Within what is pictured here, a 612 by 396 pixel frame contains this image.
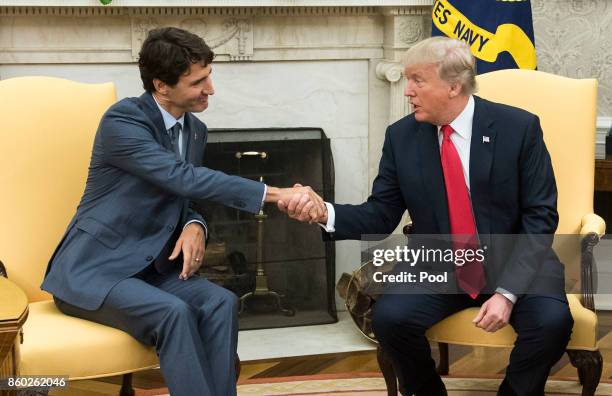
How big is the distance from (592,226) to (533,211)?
27 centimetres

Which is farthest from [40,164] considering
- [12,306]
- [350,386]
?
[350,386]

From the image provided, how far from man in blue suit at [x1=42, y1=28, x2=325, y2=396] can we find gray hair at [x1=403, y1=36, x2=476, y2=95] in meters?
0.55

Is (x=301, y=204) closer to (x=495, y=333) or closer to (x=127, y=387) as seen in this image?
(x=495, y=333)

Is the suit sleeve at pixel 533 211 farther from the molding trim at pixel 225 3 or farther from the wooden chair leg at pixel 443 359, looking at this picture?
the molding trim at pixel 225 3

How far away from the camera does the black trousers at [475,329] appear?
9.07 feet

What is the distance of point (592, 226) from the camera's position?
308 cm

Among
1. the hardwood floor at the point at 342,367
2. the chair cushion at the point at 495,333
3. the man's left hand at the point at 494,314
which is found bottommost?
the hardwood floor at the point at 342,367

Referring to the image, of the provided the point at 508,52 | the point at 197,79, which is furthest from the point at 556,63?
the point at 197,79

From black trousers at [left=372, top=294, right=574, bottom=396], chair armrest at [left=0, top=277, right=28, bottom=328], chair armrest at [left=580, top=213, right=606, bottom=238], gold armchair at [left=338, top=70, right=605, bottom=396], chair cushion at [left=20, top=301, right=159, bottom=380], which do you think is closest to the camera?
chair armrest at [left=0, top=277, right=28, bottom=328]

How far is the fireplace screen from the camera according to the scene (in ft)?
14.4

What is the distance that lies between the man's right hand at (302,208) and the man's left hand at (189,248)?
260mm

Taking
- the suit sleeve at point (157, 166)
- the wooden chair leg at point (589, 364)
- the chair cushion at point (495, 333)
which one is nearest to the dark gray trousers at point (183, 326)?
the suit sleeve at point (157, 166)

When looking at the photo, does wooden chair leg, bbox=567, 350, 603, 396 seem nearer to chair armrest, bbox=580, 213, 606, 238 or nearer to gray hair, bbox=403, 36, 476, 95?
chair armrest, bbox=580, 213, 606, 238

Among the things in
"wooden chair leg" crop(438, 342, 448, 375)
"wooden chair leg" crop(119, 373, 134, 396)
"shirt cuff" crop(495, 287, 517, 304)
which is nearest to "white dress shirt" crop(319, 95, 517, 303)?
"shirt cuff" crop(495, 287, 517, 304)
